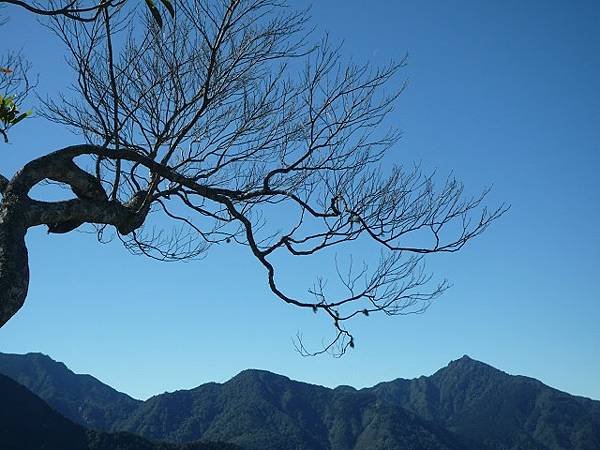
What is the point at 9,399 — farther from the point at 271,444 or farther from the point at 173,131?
the point at 173,131

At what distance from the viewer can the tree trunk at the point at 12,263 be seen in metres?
3.16

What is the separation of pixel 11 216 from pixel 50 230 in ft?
2.24

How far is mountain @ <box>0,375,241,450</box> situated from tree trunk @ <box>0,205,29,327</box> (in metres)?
111

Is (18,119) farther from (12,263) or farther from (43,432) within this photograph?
(43,432)

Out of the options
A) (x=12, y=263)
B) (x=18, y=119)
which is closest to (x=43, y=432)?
(x=18, y=119)

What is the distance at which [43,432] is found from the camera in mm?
109438

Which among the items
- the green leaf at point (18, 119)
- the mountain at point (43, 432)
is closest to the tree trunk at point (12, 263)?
the green leaf at point (18, 119)

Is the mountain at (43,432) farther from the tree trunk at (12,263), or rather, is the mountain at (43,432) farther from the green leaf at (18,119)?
the tree trunk at (12,263)

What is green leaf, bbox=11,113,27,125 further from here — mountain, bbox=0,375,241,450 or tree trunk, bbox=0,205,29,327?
mountain, bbox=0,375,241,450

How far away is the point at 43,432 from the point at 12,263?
119817 millimetres

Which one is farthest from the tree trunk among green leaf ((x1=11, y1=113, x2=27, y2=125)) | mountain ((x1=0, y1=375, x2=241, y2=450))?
mountain ((x1=0, y1=375, x2=241, y2=450))

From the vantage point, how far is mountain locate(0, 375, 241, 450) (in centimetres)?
10488

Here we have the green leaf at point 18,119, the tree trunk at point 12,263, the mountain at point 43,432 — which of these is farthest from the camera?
the mountain at point 43,432

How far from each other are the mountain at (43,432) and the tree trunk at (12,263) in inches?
4357
